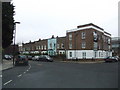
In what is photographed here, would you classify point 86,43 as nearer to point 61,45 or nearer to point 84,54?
point 84,54

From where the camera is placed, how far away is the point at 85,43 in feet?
167

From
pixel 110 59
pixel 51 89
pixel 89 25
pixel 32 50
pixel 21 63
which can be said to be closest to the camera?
pixel 51 89

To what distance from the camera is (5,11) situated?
2483 centimetres

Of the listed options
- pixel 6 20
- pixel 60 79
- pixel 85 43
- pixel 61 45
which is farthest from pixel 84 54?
pixel 60 79

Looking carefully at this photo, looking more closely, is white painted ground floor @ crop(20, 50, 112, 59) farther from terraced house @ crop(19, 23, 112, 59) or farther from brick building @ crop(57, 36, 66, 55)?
brick building @ crop(57, 36, 66, 55)

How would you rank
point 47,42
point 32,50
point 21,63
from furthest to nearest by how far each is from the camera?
point 32,50, point 47,42, point 21,63

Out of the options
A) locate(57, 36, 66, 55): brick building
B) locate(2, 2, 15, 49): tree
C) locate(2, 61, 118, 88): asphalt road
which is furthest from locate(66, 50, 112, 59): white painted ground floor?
locate(2, 61, 118, 88): asphalt road

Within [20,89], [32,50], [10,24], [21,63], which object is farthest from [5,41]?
[32,50]

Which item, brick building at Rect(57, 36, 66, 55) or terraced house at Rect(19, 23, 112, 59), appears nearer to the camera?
terraced house at Rect(19, 23, 112, 59)

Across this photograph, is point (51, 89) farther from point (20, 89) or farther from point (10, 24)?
point (10, 24)

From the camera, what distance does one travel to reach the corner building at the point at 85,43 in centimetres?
4988

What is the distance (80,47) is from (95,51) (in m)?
4.40

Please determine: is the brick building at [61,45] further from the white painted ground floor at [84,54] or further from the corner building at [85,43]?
the white painted ground floor at [84,54]

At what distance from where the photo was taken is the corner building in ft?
164
